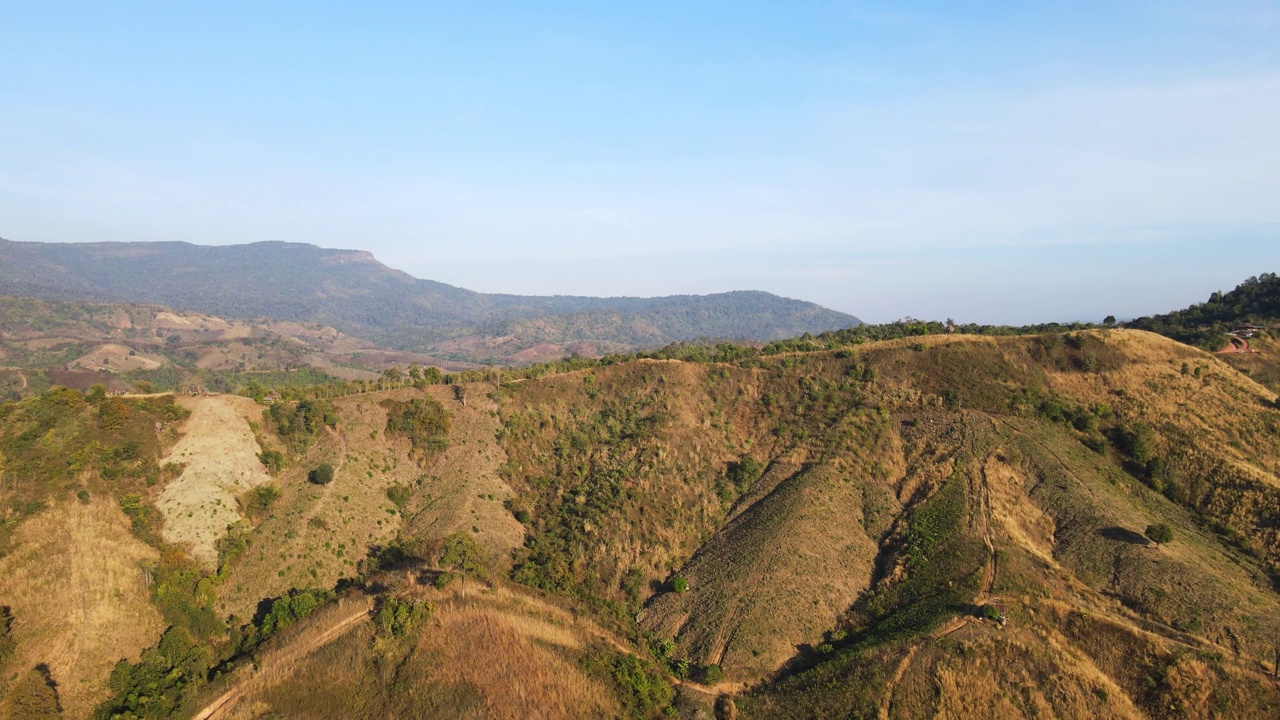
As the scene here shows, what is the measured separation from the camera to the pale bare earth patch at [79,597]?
109 feet

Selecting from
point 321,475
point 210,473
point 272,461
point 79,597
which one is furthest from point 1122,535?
point 79,597

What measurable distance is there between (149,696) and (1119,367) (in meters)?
75.4

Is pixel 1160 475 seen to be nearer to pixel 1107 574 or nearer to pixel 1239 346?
pixel 1107 574

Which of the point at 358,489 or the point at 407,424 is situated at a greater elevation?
the point at 407,424

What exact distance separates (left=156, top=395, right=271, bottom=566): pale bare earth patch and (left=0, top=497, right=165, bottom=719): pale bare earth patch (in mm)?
2580

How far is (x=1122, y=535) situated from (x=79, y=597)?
206 ft

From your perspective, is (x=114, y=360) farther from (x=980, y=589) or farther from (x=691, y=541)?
(x=980, y=589)

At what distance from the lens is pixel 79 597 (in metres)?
35.9

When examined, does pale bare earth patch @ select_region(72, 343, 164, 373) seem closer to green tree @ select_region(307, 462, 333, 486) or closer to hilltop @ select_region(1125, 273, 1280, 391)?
green tree @ select_region(307, 462, 333, 486)

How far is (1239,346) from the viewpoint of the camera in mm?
67500

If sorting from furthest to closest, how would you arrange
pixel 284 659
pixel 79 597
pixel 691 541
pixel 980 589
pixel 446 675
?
pixel 691 541
pixel 980 589
pixel 79 597
pixel 284 659
pixel 446 675

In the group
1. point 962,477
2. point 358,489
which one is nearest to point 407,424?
point 358,489

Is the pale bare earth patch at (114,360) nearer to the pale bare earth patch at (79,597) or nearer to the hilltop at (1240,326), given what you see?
the pale bare earth patch at (79,597)

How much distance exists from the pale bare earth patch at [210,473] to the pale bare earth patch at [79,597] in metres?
2.58
